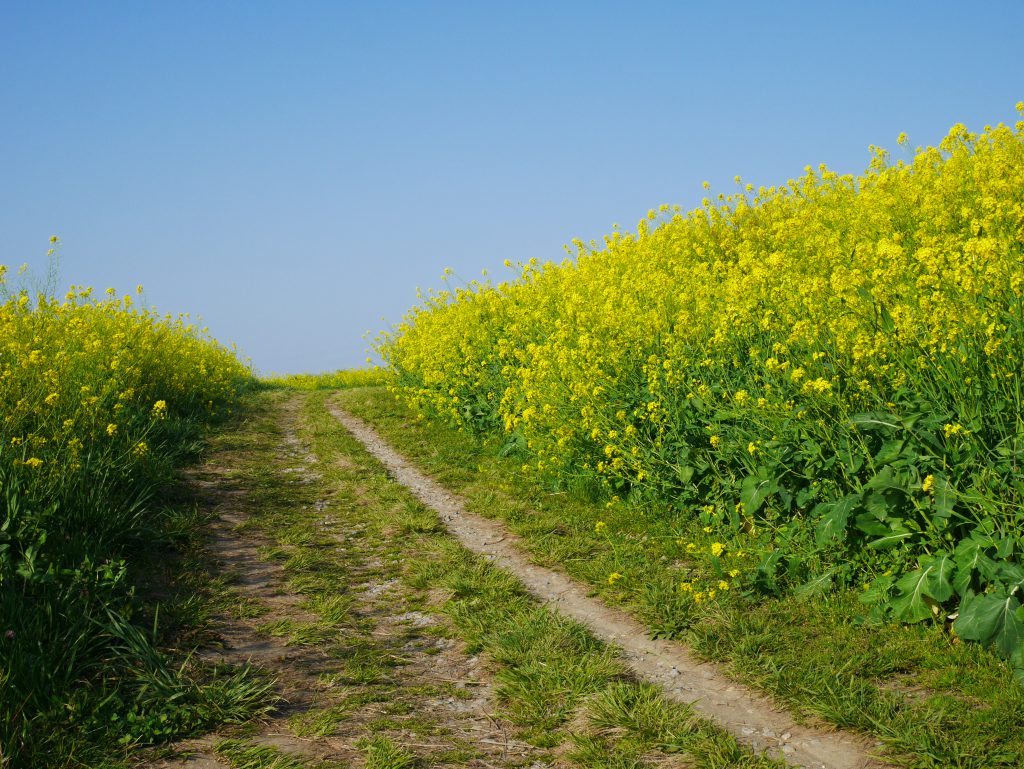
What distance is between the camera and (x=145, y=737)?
12.0 feet

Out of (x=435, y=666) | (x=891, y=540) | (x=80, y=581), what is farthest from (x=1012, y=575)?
(x=80, y=581)

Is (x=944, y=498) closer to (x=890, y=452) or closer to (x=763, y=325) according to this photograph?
(x=890, y=452)

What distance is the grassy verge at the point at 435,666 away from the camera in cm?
352

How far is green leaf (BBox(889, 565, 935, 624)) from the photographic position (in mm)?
4281

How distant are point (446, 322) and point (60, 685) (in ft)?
34.8

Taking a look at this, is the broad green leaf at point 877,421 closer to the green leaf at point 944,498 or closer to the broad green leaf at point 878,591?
the green leaf at point 944,498

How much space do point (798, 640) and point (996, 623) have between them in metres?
1.04

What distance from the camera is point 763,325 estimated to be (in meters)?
5.80

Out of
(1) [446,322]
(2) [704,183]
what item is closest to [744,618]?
(2) [704,183]

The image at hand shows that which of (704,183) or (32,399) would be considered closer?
(32,399)

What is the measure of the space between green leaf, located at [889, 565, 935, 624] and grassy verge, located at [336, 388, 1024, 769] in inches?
3.5

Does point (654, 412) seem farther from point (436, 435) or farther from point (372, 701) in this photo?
point (436, 435)

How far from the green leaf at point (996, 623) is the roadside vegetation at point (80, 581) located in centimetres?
384

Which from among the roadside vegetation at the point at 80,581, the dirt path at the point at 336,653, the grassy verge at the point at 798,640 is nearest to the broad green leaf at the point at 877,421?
the grassy verge at the point at 798,640
